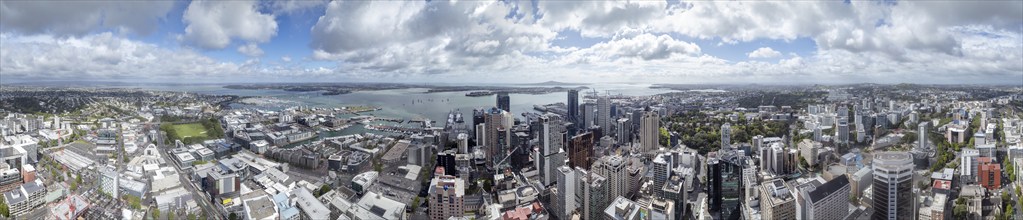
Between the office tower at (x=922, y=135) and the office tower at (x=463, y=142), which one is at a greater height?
the office tower at (x=922, y=135)

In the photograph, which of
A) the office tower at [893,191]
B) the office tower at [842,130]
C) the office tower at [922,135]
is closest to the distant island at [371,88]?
the office tower at [842,130]

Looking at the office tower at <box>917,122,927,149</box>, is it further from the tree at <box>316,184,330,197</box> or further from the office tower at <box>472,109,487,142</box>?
the tree at <box>316,184,330,197</box>

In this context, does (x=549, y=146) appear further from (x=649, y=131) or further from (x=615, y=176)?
(x=649, y=131)

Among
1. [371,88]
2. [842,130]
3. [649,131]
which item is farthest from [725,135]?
[371,88]

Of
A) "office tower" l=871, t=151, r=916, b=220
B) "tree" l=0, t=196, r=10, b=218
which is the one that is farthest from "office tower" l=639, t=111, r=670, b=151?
"tree" l=0, t=196, r=10, b=218

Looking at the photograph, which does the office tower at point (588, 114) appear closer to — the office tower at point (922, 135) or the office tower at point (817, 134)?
the office tower at point (817, 134)

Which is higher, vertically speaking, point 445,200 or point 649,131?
point 649,131

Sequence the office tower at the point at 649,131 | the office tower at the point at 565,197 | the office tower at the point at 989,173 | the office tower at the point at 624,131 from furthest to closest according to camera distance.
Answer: the office tower at the point at 624,131, the office tower at the point at 649,131, the office tower at the point at 565,197, the office tower at the point at 989,173
